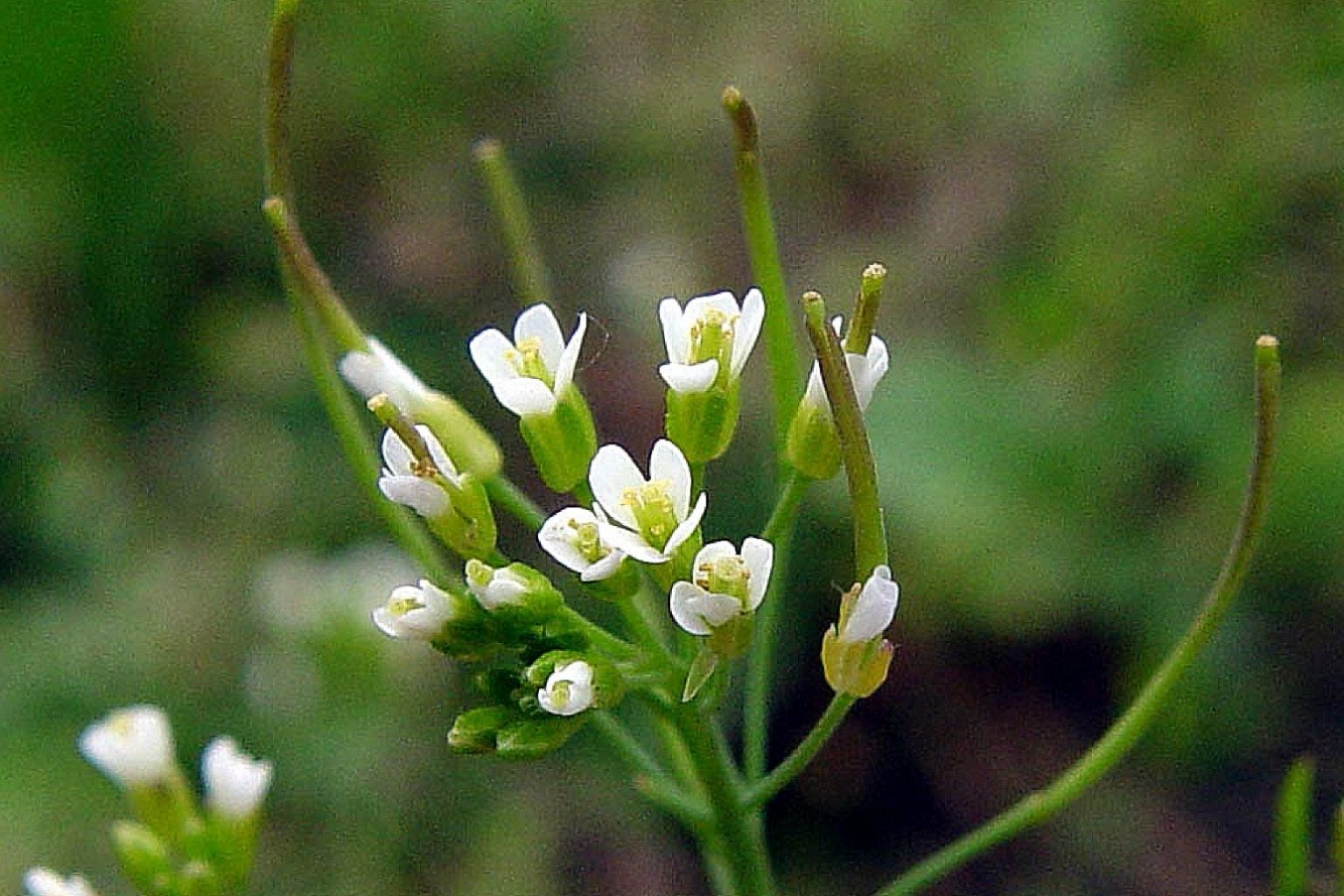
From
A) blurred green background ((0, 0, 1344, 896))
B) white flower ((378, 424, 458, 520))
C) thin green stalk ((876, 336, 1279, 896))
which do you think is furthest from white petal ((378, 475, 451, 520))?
blurred green background ((0, 0, 1344, 896))

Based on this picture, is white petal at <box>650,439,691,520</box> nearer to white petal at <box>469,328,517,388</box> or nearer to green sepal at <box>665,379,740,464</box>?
green sepal at <box>665,379,740,464</box>

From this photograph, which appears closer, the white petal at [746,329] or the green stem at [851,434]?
the green stem at [851,434]

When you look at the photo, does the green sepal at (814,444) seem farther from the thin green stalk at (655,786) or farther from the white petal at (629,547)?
the thin green stalk at (655,786)

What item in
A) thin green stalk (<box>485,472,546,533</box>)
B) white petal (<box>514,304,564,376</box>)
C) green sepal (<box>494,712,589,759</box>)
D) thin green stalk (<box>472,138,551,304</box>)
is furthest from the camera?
thin green stalk (<box>472,138,551,304</box>)

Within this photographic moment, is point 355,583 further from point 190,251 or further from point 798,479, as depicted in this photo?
point 798,479

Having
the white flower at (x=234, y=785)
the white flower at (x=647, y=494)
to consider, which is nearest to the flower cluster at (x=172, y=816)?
the white flower at (x=234, y=785)

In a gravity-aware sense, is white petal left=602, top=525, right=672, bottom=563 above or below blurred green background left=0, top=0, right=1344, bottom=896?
above
